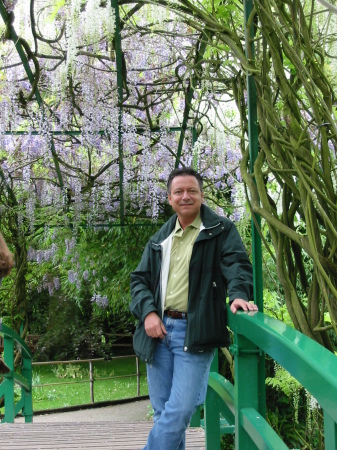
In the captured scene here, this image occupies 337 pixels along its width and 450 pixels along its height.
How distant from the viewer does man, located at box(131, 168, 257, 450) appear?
181cm

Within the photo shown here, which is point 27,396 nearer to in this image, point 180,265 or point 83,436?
point 83,436

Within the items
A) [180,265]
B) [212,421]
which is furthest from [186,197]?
[212,421]

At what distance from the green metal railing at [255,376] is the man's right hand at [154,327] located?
9.1 inches

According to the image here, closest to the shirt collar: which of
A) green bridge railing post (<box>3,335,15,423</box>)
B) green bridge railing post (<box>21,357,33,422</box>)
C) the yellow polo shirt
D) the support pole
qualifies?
the yellow polo shirt

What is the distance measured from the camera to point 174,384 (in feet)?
6.05

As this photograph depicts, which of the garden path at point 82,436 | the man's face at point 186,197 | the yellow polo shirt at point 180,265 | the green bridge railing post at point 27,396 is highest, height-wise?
the man's face at point 186,197

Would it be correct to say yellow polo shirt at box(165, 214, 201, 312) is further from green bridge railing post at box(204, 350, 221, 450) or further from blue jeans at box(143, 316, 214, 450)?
green bridge railing post at box(204, 350, 221, 450)

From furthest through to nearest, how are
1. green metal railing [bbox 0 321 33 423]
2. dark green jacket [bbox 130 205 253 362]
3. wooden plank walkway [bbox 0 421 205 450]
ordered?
1. green metal railing [bbox 0 321 33 423]
2. wooden plank walkway [bbox 0 421 205 450]
3. dark green jacket [bbox 130 205 253 362]

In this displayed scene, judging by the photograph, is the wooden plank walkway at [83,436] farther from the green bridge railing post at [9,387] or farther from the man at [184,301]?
the green bridge railing post at [9,387]

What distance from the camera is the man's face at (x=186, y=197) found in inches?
76.2

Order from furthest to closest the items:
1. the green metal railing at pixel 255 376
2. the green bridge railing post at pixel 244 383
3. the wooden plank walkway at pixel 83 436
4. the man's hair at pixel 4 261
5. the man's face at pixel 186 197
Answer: the wooden plank walkway at pixel 83 436 < the man's face at pixel 186 197 < the man's hair at pixel 4 261 < the green bridge railing post at pixel 244 383 < the green metal railing at pixel 255 376

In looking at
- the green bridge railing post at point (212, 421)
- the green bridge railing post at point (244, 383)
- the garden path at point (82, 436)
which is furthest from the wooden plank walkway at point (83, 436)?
the green bridge railing post at point (244, 383)

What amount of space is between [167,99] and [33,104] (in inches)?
41.8

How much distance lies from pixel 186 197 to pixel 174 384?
587 mm
